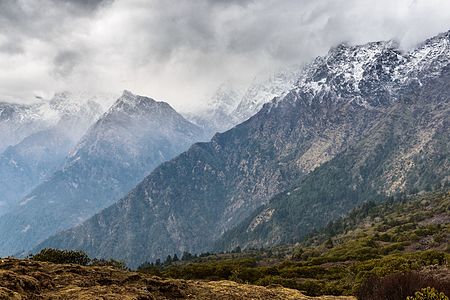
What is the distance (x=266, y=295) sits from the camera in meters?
45.5

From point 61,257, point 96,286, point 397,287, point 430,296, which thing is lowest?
point 430,296

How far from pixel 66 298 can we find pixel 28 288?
333 centimetres

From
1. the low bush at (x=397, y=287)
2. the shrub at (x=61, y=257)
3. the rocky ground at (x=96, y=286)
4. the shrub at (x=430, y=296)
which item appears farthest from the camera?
the shrub at (x=61, y=257)

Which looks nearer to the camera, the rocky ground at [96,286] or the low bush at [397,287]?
the rocky ground at [96,286]

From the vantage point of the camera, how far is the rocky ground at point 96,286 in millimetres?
34656

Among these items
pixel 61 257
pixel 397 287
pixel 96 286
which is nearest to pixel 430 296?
pixel 397 287

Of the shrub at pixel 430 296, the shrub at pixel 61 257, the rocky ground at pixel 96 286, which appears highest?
the shrub at pixel 61 257

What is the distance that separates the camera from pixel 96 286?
38312 mm

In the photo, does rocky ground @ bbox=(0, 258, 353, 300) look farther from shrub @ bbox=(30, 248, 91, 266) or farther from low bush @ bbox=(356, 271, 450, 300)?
shrub @ bbox=(30, 248, 91, 266)

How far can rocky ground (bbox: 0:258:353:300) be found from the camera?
114 ft

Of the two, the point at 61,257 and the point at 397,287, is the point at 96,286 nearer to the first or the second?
the point at 397,287

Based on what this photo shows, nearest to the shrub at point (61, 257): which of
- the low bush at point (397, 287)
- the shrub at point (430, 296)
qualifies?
the low bush at point (397, 287)

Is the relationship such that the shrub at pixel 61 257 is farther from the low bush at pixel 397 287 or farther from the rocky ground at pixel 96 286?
the low bush at pixel 397 287

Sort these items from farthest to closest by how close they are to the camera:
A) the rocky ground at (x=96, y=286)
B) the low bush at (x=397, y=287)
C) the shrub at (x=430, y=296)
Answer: the low bush at (x=397, y=287)
the shrub at (x=430, y=296)
the rocky ground at (x=96, y=286)
